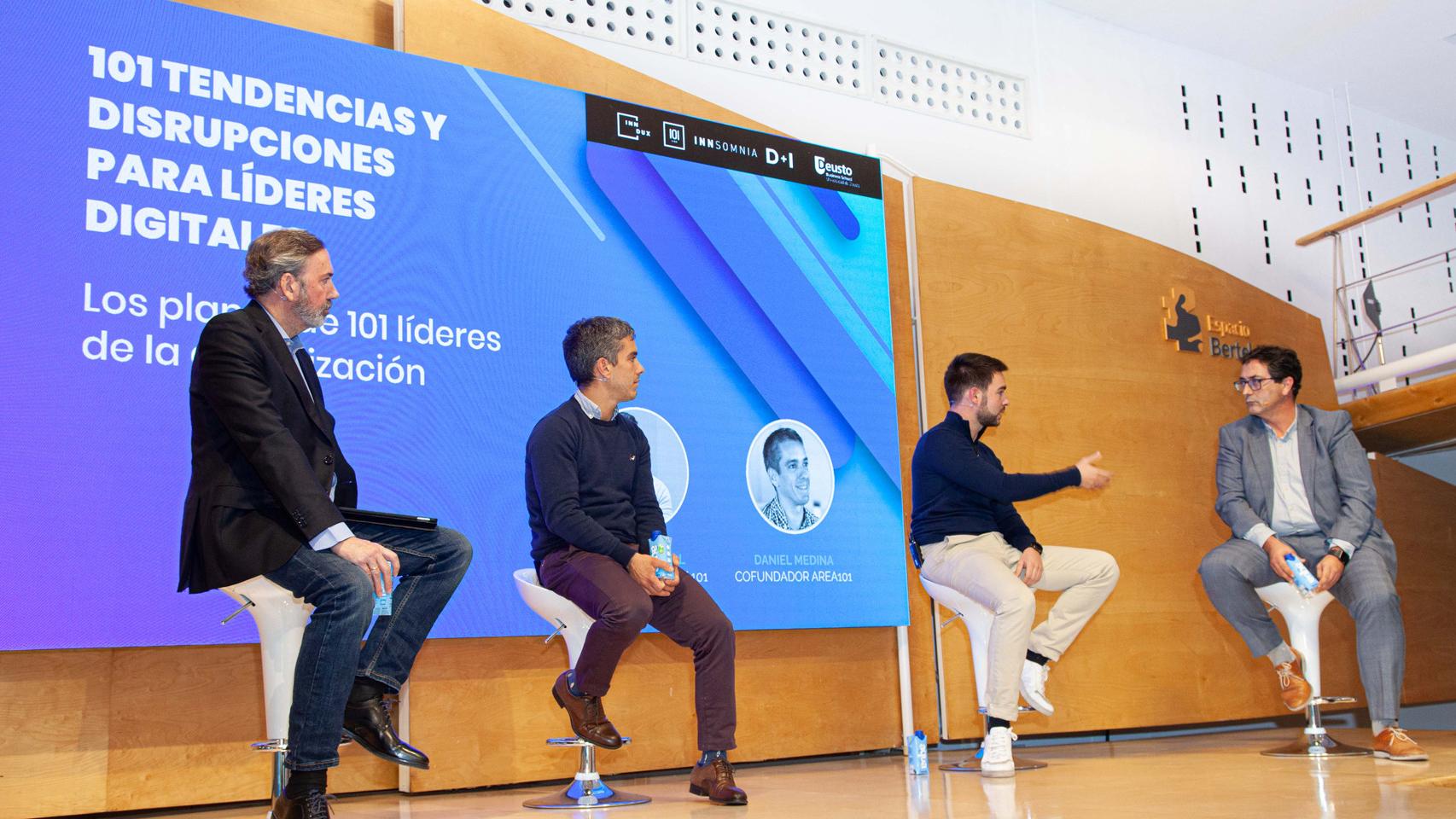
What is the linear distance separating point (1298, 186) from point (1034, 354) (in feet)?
10.3

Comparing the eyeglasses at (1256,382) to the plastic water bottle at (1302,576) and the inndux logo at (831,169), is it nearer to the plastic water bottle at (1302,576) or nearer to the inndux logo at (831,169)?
the plastic water bottle at (1302,576)

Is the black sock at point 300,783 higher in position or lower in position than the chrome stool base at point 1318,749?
higher

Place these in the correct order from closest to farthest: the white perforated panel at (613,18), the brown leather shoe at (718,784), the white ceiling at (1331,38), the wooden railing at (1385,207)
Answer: the brown leather shoe at (718,784)
the white perforated panel at (613,18)
the wooden railing at (1385,207)
the white ceiling at (1331,38)

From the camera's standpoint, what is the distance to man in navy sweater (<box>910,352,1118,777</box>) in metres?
3.54

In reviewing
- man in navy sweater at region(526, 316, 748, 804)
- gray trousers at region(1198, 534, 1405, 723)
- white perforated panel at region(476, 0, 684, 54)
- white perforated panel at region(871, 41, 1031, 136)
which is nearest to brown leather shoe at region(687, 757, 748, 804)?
man in navy sweater at region(526, 316, 748, 804)

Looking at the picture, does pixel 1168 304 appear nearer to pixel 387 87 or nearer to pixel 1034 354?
pixel 1034 354

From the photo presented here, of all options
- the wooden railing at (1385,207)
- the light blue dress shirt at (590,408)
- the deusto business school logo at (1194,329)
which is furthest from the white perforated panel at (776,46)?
the wooden railing at (1385,207)

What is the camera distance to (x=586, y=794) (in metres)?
3.12

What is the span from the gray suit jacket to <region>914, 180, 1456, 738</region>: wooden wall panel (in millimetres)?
837

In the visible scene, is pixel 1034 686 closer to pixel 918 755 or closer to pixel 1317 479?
pixel 918 755

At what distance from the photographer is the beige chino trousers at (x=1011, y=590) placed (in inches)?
139

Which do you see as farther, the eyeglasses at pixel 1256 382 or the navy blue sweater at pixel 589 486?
the eyeglasses at pixel 1256 382

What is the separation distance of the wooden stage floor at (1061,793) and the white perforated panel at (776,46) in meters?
2.96

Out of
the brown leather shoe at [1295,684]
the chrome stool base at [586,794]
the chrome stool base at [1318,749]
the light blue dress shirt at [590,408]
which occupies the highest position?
the light blue dress shirt at [590,408]
